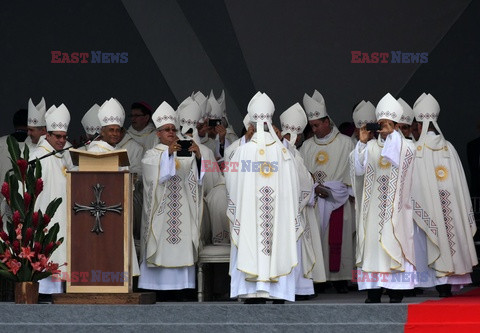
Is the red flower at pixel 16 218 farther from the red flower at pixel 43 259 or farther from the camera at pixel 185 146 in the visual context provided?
the camera at pixel 185 146

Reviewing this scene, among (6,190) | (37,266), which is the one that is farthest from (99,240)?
(6,190)

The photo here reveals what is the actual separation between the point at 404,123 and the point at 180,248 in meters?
2.69

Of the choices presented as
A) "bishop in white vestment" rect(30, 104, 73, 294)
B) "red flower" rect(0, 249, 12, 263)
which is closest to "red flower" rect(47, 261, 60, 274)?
"red flower" rect(0, 249, 12, 263)

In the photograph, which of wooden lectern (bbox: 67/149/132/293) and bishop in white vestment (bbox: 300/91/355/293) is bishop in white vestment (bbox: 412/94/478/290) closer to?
bishop in white vestment (bbox: 300/91/355/293)

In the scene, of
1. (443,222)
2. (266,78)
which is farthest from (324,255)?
(266,78)

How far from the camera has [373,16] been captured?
61.0ft

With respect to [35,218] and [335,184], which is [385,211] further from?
[35,218]

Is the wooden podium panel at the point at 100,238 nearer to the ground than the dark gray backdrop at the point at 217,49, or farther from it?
nearer to the ground

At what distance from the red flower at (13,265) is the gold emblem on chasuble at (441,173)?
459cm

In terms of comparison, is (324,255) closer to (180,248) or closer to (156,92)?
(180,248)

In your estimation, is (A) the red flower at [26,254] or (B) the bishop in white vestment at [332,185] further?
(B) the bishop in white vestment at [332,185]

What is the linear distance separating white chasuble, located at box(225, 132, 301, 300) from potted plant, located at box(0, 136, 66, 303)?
5.66 ft

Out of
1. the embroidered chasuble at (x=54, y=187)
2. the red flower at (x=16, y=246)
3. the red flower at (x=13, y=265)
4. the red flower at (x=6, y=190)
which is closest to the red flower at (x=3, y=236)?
the red flower at (x=16, y=246)

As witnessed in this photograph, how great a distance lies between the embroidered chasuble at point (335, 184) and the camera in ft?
53.7
